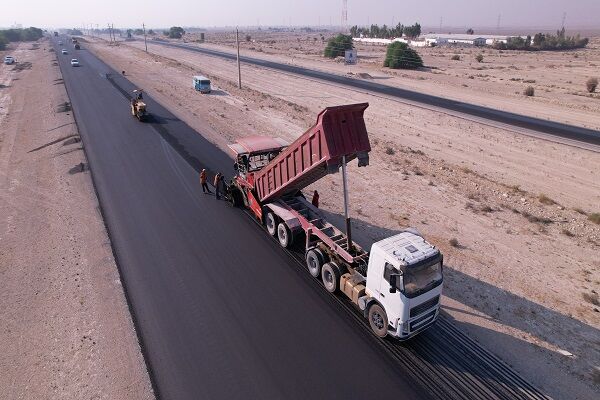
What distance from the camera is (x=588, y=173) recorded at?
82.2ft

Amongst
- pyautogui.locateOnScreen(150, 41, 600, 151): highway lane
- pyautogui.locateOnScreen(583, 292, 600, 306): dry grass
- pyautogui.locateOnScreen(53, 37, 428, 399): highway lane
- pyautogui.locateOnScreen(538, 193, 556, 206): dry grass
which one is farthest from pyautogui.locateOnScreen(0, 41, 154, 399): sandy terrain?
pyautogui.locateOnScreen(150, 41, 600, 151): highway lane

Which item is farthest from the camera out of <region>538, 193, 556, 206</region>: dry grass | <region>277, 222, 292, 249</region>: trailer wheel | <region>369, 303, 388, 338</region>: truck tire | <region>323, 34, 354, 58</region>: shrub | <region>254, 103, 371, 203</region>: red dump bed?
<region>323, 34, 354, 58</region>: shrub

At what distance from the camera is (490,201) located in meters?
20.8

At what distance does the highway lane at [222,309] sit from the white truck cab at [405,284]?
116cm

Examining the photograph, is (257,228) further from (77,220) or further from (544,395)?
(544,395)

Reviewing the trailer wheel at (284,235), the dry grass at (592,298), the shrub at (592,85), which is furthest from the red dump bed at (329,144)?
the shrub at (592,85)

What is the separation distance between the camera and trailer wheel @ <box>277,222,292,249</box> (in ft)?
49.9

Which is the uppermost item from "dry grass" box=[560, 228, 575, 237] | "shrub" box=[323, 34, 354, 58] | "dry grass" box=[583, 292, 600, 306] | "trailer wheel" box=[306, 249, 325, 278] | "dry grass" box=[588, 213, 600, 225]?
"shrub" box=[323, 34, 354, 58]

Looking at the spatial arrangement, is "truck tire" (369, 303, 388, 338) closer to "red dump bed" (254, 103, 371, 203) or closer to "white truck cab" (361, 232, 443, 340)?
"white truck cab" (361, 232, 443, 340)

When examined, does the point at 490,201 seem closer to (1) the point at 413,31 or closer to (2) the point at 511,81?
(2) the point at 511,81

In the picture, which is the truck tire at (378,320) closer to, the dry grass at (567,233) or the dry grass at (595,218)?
the dry grass at (567,233)

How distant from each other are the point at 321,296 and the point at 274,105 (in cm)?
3228

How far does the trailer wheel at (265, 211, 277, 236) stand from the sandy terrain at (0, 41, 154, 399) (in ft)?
20.3

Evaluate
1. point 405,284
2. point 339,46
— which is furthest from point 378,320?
point 339,46
